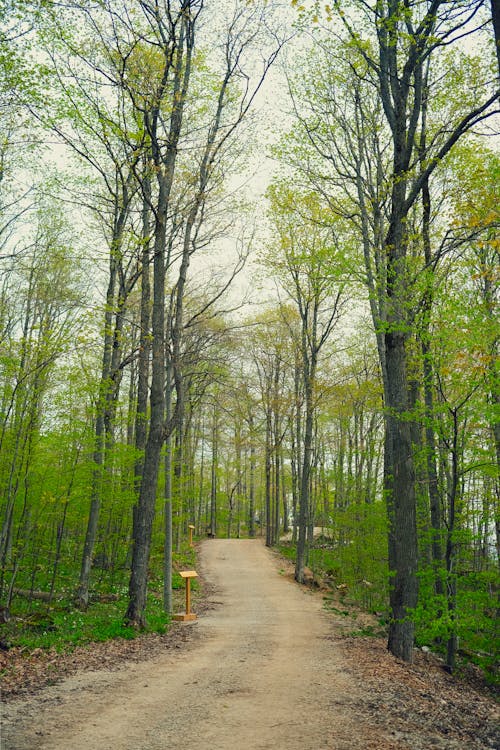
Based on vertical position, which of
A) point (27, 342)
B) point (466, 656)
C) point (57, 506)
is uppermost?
point (27, 342)

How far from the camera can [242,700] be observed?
5.68 meters

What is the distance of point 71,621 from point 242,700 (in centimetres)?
477

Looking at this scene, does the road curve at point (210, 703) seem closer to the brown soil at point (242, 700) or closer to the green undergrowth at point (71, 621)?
the brown soil at point (242, 700)

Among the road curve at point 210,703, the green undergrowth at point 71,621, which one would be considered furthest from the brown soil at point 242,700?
the green undergrowth at point 71,621

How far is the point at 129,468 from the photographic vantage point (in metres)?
13.8

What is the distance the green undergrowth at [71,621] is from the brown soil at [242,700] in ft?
1.39

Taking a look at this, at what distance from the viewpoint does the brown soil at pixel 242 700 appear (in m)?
4.52

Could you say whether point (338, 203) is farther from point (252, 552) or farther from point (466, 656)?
point (252, 552)

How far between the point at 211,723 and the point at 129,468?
9295 mm

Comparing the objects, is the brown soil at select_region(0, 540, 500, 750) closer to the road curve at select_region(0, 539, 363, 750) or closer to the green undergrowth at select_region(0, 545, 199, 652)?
the road curve at select_region(0, 539, 363, 750)

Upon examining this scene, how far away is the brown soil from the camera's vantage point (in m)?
4.52

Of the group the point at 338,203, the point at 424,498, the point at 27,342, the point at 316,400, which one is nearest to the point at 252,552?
the point at 316,400

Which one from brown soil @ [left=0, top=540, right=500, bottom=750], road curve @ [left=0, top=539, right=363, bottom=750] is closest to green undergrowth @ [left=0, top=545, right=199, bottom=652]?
brown soil @ [left=0, top=540, right=500, bottom=750]

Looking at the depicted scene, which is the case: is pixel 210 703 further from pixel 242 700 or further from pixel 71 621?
pixel 71 621
